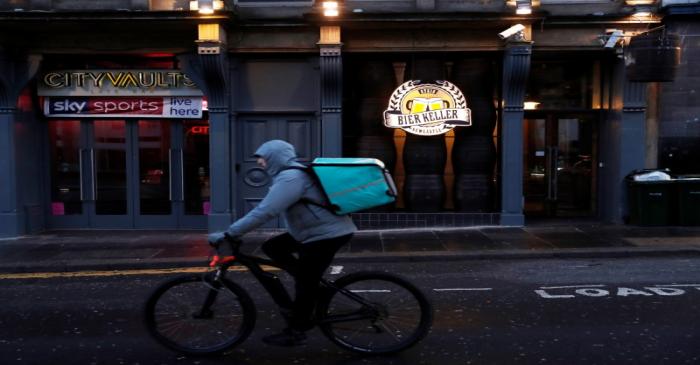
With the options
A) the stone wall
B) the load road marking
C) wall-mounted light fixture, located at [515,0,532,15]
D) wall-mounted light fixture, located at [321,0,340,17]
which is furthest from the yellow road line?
the stone wall

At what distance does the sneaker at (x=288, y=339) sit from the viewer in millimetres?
5223

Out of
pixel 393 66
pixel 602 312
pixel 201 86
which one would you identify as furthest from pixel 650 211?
pixel 201 86

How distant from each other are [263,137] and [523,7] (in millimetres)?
5603

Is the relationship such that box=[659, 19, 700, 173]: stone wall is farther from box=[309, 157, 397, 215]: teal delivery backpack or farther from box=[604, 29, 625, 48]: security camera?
box=[309, 157, 397, 215]: teal delivery backpack

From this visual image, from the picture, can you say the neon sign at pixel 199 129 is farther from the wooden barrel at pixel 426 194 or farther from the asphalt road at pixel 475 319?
the asphalt road at pixel 475 319

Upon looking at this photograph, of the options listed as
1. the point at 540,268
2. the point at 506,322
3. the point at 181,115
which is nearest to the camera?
the point at 506,322

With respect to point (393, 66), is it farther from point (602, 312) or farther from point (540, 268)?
point (602, 312)

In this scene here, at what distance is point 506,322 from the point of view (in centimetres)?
644

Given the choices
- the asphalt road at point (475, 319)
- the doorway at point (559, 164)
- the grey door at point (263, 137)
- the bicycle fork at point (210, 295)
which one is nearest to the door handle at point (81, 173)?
the grey door at point (263, 137)

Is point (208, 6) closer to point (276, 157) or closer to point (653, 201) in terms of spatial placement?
point (276, 157)

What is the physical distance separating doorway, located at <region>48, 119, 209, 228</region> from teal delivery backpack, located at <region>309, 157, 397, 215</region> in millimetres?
9334

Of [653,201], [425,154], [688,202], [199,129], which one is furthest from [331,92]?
[688,202]

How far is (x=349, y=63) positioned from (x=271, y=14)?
1.83m

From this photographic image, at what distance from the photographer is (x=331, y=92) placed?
1301cm
